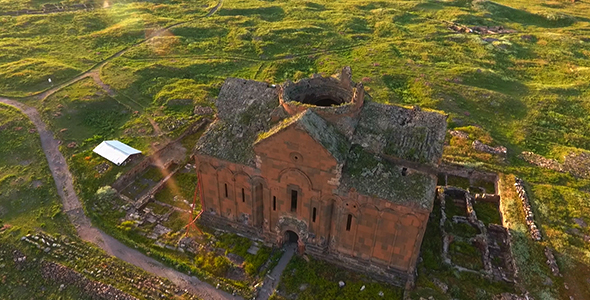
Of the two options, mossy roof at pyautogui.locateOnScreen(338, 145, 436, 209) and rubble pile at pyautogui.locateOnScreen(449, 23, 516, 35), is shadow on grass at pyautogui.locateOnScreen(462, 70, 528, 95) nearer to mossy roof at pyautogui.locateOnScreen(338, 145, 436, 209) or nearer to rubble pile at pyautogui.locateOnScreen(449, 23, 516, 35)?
rubble pile at pyautogui.locateOnScreen(449, 23, 516, 35)

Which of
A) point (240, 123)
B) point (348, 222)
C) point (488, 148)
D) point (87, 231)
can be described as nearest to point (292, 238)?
point (348, 222)

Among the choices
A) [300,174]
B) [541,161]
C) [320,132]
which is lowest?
[541,161]

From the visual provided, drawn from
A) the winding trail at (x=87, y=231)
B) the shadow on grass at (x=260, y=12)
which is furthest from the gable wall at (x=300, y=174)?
the shadow on grass at (x=260, y=12)

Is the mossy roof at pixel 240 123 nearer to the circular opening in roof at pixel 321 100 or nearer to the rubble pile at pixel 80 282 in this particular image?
the circular opening in roof at pixel 321 100

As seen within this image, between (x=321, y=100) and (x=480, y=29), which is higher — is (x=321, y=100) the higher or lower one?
the higher one

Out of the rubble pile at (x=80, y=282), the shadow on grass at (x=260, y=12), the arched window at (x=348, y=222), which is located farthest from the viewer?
the shadow on grass at (x=260, y=12)

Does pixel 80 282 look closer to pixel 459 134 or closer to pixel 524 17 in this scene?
pixel 459 134
